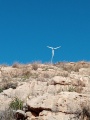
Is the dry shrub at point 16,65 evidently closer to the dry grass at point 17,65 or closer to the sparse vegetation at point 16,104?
the dry grass at point 17,65

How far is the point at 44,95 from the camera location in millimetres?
11664

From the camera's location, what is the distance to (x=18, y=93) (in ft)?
49.3

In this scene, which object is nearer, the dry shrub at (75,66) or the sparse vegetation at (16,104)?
the sparse vegetation at (16,104)

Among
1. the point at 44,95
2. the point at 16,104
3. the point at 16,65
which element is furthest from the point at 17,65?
the point at 44,95

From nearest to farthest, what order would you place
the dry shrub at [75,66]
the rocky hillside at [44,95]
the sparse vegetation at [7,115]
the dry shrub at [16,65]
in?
the rocky hillside at [44,95] < the sparse vegetation at [7,115] < the dry shrub at [75,66] < the dry shrub at [16,65]

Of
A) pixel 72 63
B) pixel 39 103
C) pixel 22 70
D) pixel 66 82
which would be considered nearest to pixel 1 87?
pixel 66 82

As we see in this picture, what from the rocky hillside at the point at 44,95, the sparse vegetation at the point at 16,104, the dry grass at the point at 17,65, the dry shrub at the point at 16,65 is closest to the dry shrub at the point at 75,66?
the rocky hillside at the point at 44,95

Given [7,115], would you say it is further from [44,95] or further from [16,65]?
[16,65]

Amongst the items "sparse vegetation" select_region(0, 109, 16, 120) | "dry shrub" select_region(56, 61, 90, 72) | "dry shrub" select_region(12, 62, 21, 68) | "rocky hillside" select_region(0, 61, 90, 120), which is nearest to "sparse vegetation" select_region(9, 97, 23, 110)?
"rocky hillside" select_region(0, 61, 90, 120)

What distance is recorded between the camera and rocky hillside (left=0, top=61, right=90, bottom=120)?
1080 cm

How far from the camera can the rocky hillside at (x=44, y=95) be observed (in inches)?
425

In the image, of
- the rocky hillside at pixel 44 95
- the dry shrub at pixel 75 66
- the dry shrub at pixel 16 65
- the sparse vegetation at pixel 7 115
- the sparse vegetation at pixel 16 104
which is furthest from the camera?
the dry shrub at pixel 16 65

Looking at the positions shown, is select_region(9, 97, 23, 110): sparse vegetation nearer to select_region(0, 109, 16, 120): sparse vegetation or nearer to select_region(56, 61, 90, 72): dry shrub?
select_region(0, 109, 16, 120): sparse vegetation

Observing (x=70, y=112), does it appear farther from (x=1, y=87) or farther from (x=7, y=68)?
(x=7, y=68)
